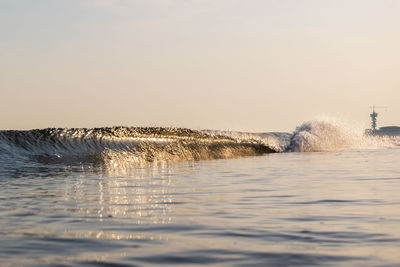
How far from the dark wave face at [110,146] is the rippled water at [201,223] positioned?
4.81 meters

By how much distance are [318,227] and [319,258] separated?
115cm

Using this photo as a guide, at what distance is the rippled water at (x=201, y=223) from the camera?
3406 mm

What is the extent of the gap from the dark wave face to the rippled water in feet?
15.8

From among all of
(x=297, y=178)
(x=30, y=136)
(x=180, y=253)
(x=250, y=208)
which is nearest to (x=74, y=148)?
(x=30, y=136)

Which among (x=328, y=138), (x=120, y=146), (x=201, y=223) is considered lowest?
(x=201, y=223)

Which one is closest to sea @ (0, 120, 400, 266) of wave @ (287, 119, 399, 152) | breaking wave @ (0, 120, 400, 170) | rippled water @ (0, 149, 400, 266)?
rippled water @ (0, 149, 400, 266)

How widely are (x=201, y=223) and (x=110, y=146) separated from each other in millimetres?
10974

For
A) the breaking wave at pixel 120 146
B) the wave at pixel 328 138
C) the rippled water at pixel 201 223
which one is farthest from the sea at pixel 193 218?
the wave at pixel 328 138

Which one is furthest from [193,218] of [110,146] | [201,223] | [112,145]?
[112,145]

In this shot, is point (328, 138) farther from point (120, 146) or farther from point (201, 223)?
point (201, 223)

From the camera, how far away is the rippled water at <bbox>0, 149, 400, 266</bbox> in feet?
11.2

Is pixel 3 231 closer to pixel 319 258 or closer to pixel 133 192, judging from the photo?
pixel 319 258

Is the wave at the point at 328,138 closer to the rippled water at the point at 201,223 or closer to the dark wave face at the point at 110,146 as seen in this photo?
the dark wave face at the point at 110,146

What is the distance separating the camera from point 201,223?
4688 millimetres
